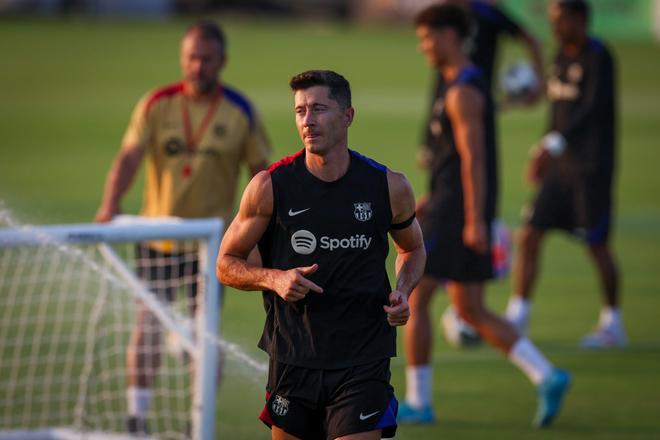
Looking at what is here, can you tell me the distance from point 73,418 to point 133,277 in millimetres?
1124

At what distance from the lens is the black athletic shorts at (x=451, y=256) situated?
27.0 feet

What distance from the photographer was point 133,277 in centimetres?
759

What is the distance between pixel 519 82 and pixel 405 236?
20.1ft

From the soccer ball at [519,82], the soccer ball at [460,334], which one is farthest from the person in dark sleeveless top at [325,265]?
the soccer ball at [519,82]

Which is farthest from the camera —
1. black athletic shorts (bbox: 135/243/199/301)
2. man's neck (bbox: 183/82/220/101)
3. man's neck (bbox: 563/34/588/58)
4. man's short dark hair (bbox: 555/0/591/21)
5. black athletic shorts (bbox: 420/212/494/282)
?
man's neck (bbox: 563/34/588/58)

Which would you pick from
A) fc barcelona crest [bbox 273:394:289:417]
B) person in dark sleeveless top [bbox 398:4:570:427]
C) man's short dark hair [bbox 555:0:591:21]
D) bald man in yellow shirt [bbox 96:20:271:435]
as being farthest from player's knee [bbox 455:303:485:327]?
man's short dark hair [bbox 555:0:591:21]

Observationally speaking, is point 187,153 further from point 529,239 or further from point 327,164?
point 529,239

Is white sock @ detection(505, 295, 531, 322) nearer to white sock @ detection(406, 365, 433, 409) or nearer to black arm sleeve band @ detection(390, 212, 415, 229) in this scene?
white sock @ detection(406, 365, 433, 409)

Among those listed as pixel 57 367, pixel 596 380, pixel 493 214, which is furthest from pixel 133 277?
pixel 596 380

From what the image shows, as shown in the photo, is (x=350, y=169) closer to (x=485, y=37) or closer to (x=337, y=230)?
(x=337, y=230)

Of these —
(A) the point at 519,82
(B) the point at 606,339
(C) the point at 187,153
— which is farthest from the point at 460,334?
(C) the point at 187,153

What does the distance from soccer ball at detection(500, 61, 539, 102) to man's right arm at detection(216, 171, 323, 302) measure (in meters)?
6.16

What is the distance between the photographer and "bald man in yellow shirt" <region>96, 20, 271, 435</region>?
791cm

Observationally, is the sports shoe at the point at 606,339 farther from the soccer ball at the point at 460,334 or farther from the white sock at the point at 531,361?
the white sock at the point at 531,361
